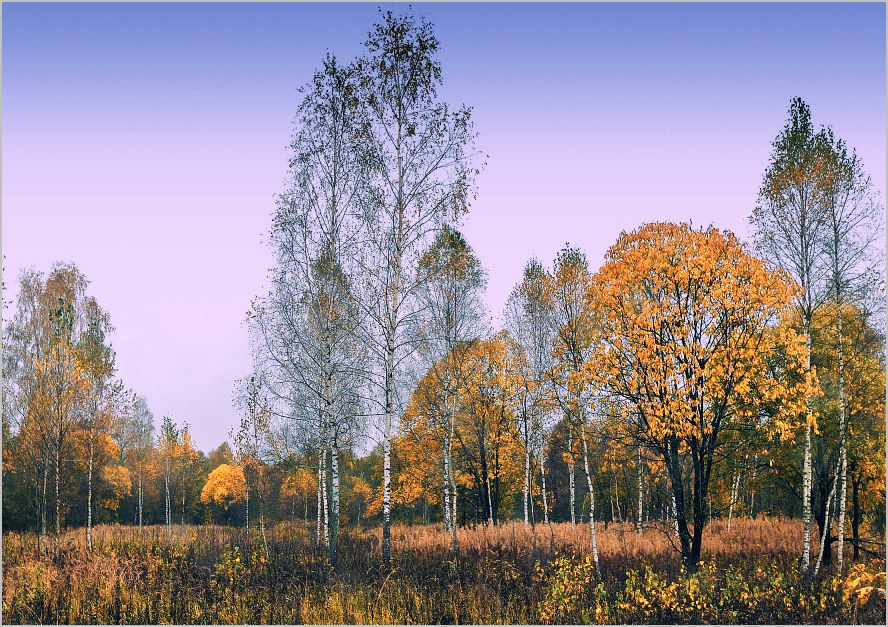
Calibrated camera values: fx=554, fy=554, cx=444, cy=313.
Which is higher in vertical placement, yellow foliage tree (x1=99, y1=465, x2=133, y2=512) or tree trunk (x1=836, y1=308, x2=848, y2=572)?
tree trunk (x1=836, y1=308, x2=848, y2=572)

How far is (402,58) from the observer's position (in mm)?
13680

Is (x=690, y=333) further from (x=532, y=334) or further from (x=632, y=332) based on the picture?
(x=532, y=334)

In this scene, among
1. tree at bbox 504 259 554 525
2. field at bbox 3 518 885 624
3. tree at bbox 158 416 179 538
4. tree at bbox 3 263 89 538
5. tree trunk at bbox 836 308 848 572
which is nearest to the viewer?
field at bbox 3 518 885 624

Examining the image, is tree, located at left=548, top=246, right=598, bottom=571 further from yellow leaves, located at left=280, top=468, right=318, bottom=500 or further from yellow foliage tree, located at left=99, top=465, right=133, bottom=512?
yellow foliage tree, located at left=99, top=465, right=133, bottom=512

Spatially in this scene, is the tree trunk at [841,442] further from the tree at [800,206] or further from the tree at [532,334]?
the tree at [532,334]

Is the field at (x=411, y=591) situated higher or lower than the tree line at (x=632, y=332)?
lower

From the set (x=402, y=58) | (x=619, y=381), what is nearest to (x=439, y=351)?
(x=619, y=381)

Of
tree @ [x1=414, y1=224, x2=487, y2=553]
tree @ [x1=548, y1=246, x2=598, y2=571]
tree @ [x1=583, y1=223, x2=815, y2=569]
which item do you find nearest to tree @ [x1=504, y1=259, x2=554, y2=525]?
tree @ [x1=548, y1=246, x2=598, y2=571]

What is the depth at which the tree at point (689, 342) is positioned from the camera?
41.4 feet

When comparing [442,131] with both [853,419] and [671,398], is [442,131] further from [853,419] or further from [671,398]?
[853,419]

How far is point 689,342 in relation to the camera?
12945mm

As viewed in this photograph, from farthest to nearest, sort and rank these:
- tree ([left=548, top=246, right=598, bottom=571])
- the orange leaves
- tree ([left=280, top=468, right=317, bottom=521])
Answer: tree ([left=280, top=468, right=317, bottom=521])
tree ([left=548, top=246, right=598, bottom=571])
the orange leaves

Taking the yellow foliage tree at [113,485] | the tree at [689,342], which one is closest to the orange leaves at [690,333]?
the tree at [689,342]

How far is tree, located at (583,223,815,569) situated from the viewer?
12.6 m
